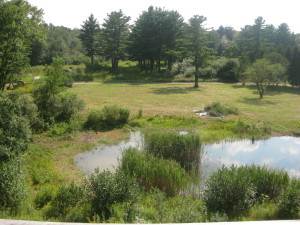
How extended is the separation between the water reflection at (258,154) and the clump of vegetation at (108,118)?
6552 millimetres

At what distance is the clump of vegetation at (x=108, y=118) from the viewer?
19.2 meters

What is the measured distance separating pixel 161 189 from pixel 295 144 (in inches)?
434

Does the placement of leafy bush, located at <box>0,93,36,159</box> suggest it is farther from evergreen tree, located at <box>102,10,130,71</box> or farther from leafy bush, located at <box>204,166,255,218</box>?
evergreen tree, located at <box>102,10,130,71</box>

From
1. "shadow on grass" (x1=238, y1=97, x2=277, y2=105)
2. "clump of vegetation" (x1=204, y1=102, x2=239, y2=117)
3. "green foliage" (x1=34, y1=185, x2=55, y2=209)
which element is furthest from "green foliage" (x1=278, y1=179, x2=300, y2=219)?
"shadow on grass" (x1=238, y1=97, x2=277, y2=105)

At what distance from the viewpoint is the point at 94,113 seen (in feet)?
Result: 63.2

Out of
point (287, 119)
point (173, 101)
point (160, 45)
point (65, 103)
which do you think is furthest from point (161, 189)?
point (160, 45)

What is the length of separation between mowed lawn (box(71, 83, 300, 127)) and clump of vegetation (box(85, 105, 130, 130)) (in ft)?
9.99

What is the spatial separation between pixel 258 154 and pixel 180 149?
5172mm

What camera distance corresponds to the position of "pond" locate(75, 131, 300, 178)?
12961 mm

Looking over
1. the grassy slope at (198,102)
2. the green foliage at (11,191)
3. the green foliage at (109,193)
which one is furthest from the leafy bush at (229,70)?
the green foliage at (11,191)

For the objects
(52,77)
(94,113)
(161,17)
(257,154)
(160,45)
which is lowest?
(257,154)

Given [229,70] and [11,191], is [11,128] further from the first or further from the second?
[229,70]

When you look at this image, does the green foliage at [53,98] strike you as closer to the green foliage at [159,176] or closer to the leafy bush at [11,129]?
the leafy bush at [11,129]

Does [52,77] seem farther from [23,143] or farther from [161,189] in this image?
[161,189]
